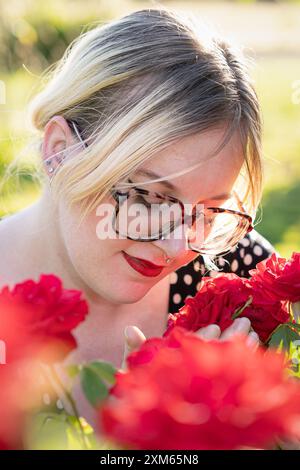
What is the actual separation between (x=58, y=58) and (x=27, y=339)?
7224 mm

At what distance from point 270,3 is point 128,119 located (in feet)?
55.0

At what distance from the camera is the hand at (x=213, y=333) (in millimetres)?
1049

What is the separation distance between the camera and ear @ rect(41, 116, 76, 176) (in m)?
1.69

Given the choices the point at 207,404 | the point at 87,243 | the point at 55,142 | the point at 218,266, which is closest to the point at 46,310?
the point at 207,404

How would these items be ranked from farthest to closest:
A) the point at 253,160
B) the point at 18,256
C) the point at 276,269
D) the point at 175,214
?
the point at 18,256, the point at 253,160, the point at 175,214, the point at 276,269

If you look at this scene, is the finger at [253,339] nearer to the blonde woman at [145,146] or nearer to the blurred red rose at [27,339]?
the blurred red rose at [27,339]

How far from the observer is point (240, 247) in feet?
7.23

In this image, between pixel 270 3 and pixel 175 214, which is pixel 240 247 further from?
pixel 270 3

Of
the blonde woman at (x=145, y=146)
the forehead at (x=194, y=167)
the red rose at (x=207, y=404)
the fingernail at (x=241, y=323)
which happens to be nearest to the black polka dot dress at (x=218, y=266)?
the blonde woman at (x=145, y=146)

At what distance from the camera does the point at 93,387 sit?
0.79 metres

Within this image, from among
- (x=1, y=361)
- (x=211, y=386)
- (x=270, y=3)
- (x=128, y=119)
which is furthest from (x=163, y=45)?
(x=270, y=3)

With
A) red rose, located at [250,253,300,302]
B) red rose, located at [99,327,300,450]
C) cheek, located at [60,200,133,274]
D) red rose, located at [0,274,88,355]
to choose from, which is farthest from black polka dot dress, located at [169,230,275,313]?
red rose, located at [99,327,300,450]

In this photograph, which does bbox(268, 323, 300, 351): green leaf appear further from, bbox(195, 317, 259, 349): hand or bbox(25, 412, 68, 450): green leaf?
bbox(25, 412, 68, 450): green leaf

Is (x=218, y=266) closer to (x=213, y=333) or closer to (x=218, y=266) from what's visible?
(x=218, y=266)
